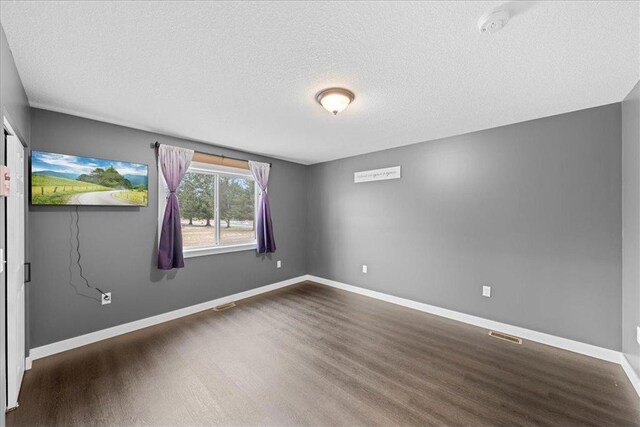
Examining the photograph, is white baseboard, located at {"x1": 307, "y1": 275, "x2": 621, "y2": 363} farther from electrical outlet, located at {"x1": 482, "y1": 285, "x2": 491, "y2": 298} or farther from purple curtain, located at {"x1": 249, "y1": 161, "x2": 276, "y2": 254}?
purple curtain, located at {"x1": 249, "y1": 161, "x2": 276, "y2": 254}

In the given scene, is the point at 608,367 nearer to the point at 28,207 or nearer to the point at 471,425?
the point at 471,425

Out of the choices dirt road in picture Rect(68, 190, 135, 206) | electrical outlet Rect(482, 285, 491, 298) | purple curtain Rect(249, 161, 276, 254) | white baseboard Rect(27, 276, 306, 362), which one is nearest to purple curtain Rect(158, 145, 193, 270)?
dirt road in picture Rect(68, 190, 135, 206)

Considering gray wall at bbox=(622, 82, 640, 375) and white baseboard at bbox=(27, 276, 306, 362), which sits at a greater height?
gray wall at bbox=(622, 82, 640, 375)

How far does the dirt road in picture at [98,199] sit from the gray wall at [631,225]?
484 centimetres

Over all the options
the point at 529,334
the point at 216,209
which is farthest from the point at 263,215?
the point at 529,334

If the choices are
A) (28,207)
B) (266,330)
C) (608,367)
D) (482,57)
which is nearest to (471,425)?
(608,367)

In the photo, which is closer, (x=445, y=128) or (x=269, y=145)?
(x=445, y=128)

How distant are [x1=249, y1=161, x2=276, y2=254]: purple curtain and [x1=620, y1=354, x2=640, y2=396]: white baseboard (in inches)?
162

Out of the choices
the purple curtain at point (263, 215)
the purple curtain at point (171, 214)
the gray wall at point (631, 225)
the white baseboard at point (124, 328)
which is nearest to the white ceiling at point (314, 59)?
the gray wall at point (631, 225)

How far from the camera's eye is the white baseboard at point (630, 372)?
197 cm

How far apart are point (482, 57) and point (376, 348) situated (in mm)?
2649

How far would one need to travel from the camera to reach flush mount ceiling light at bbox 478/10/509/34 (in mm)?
1296

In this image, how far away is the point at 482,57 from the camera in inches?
66.2

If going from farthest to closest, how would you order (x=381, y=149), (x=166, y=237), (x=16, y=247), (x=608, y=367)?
(x=381, y=149) < (x=166, y=237) < (x=608, y=367) < (x=16, y=247)
